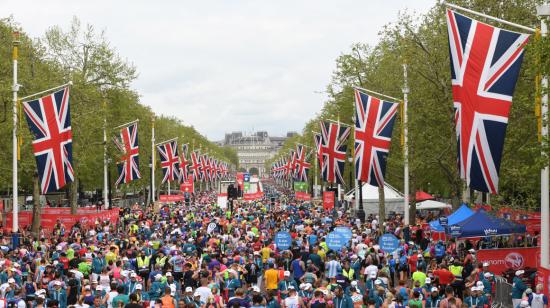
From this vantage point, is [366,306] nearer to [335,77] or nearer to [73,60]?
[335,77]

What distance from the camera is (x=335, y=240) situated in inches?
925

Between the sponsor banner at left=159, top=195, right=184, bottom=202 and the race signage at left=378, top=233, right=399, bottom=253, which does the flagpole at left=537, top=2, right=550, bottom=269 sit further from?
the sponsor banner at left=159, top=195, right=184, bottom=202

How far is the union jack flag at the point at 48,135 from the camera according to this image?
25.5m

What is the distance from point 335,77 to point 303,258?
89.5ft

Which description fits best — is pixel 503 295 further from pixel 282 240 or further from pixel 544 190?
pixel 282 240

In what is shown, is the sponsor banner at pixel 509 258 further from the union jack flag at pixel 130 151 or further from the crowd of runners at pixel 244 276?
the union jack flag at pixel 130 151

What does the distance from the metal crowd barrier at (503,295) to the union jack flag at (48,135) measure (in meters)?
14.0

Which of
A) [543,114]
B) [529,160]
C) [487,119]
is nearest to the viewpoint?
[487,119]

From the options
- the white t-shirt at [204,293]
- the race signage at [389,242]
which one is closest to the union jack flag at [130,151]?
the race signage at [389,242]

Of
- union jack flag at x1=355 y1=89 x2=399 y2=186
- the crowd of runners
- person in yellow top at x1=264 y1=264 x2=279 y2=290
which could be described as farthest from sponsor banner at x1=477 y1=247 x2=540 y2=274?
union jack flag at x1=355 y1=89 x2=399 y2=186

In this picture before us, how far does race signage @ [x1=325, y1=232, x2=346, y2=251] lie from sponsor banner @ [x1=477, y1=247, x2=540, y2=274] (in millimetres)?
4112

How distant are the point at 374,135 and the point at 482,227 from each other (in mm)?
5785

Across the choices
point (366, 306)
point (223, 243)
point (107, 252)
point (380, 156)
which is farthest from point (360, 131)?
point (366, 306)

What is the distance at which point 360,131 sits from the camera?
28625mm
